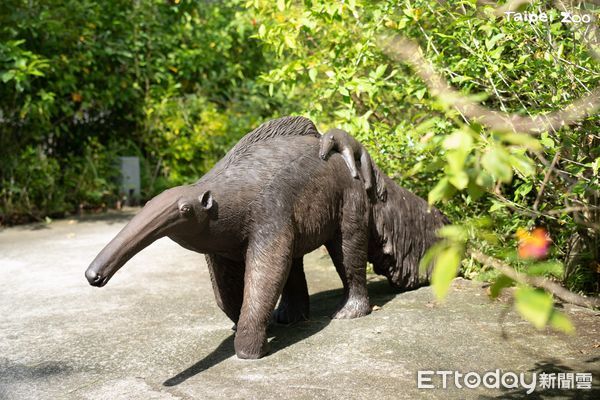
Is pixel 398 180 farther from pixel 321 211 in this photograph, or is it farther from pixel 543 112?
pixel 543 112

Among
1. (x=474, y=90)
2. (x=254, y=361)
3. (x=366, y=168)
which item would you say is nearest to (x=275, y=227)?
(x=254, y=361)

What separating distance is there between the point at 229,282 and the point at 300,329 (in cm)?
56

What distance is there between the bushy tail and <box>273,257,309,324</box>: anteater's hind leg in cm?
62

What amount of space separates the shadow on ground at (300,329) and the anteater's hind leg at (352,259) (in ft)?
0.58

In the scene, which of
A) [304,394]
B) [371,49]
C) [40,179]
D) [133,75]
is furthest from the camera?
[133,75]

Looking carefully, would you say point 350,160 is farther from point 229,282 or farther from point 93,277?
point 93,277

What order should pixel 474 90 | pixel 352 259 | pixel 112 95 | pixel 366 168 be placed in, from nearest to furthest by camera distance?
1. pixel 352 259
2. pixel 366 168
3. pixel 474 90
4. pixel 112 95

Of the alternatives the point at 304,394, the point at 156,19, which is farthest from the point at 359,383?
the point at 156,19

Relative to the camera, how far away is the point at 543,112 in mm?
3992

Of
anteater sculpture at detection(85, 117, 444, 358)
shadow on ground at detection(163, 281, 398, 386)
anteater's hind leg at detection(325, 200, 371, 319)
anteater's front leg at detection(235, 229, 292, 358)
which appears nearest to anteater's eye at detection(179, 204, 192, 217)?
anteater sculpture at detection(85, 117, 444, 358)

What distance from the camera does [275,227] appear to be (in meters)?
4.11

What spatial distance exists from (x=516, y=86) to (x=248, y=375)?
2.67 metres

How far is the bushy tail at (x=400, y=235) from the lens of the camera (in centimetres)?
498

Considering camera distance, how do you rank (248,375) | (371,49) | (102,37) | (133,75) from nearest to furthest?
(248,375)
(371,49)
(102,37)
(133,75)
